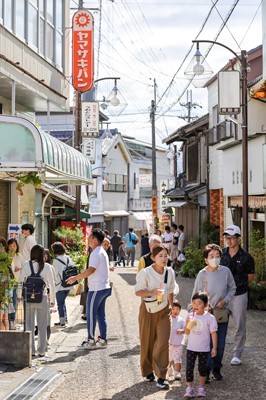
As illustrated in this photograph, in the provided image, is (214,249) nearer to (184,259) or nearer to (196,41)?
(196,41)

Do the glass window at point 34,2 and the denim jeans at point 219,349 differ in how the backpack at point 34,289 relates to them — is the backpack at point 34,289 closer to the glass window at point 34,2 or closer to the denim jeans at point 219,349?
the denim jeans at point 219,349

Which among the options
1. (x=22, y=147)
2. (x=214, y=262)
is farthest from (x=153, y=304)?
(x=22, y=147)

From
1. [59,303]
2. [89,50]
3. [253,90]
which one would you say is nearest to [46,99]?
[89,50]

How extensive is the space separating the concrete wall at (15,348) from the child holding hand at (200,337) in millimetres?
2743

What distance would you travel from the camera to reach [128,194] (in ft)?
192

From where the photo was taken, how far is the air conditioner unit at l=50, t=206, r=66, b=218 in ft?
94.3

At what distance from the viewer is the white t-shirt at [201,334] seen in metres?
8.64

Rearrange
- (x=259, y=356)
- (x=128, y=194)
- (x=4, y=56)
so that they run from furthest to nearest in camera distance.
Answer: (x=128, y=194) < (x=4, y=56) < (x=259, y=356)

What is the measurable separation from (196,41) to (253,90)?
6.54 ft

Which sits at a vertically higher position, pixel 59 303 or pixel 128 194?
pixel 128 194

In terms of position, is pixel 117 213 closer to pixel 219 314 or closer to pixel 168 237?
pixel 168 237

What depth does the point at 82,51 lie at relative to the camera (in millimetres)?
22453

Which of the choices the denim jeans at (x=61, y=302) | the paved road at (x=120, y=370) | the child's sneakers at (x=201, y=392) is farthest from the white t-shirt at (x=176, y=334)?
the denim jeans at (x=61, y=302)

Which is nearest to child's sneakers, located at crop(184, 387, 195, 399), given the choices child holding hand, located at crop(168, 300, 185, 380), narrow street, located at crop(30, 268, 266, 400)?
narrow street, located at crop(30, 268, 266, 400)
